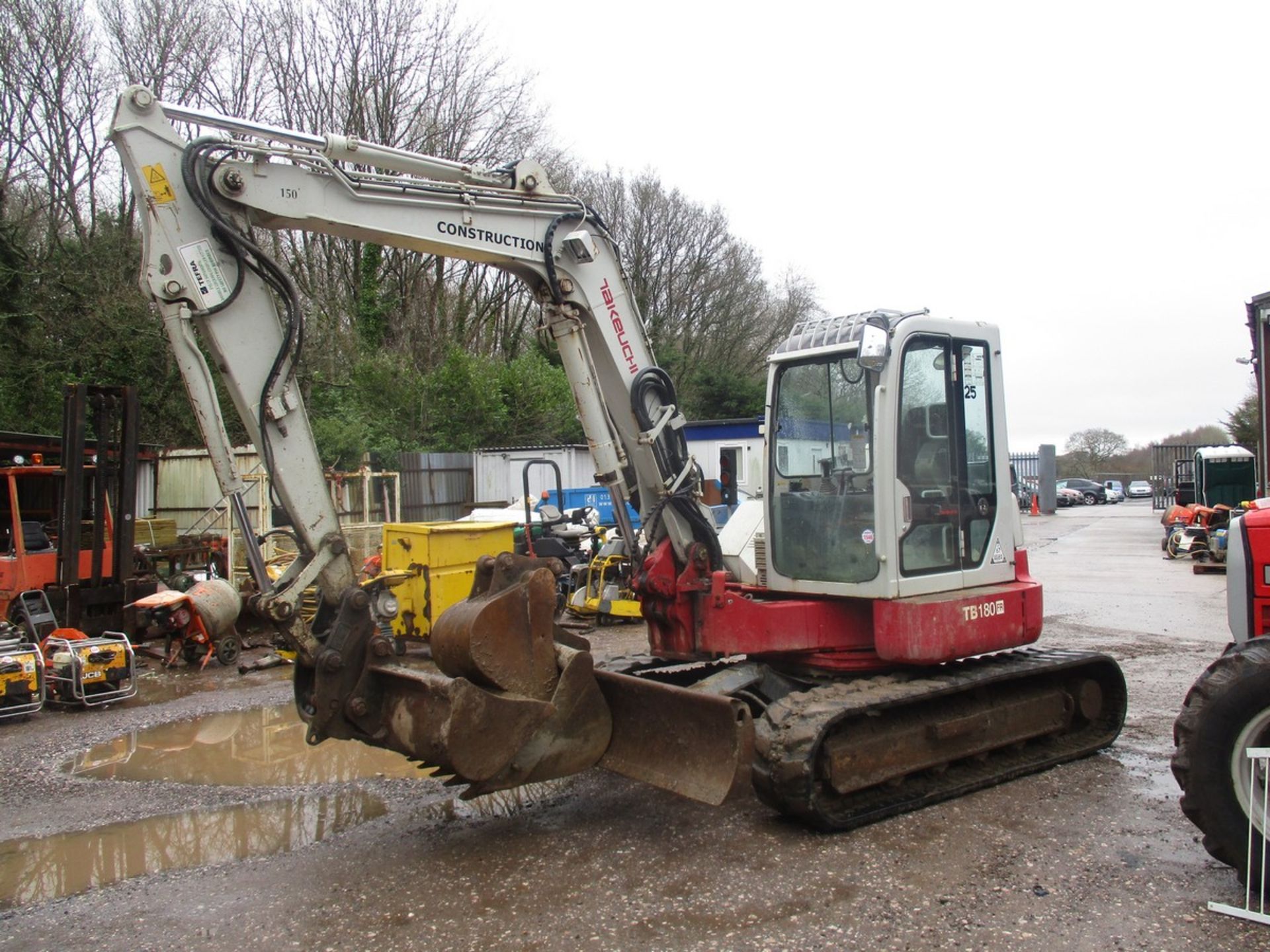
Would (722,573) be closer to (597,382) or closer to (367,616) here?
(597,382)

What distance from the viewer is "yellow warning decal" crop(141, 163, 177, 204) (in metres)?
4.66

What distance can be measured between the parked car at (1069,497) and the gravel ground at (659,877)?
45.7m

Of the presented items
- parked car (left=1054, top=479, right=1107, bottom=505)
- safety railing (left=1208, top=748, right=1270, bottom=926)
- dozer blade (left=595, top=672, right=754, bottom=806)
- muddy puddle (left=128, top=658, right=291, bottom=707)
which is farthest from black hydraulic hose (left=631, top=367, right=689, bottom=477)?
Answer: parked car (left=1054, top=479, right=1107, bottom=505)

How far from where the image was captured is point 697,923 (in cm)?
408

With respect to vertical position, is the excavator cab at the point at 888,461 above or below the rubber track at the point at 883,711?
above

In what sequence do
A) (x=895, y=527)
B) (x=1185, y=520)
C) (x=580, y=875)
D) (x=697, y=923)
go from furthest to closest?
(x=1185, y=520) → (x=895, y=527) → (x=580, y=875) → (x=697, y=923)

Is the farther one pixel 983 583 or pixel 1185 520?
pixel 1185 520

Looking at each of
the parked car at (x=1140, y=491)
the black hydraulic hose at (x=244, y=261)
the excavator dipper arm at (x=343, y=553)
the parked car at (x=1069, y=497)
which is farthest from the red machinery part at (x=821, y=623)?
the parked car at (x=1140, y=491)

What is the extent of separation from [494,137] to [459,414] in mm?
9103

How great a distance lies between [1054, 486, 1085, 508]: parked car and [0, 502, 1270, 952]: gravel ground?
45743mm

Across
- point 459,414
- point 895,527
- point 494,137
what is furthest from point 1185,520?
point 494,137

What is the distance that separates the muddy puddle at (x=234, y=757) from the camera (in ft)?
21.2

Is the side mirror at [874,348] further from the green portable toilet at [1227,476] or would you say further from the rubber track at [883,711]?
the green portable toilet at [1227,476]

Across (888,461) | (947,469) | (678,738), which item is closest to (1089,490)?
(947,469)
